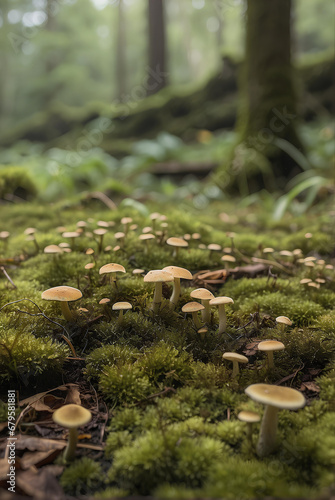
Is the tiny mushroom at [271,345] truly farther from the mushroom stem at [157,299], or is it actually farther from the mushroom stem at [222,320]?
the mushroom stem at [157,299]

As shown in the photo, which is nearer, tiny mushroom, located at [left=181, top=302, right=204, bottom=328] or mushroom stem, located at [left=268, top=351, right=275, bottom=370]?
mushroom stem, located at [left=268, top=351, right=275, bottom=370]

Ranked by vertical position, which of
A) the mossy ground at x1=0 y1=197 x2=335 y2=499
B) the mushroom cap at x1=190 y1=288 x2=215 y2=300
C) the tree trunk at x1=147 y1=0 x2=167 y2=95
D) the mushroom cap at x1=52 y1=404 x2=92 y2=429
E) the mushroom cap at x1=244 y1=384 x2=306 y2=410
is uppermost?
the tree trunk at x1=147 y1=0 x2=167 y2=95

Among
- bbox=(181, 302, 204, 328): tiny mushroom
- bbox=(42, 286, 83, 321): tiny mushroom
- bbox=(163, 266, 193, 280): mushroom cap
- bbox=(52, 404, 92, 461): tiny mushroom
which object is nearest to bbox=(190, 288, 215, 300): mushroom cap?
bbox=(181, 302, 204, 328): tiny mushroom

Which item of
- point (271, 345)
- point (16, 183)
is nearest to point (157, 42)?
point (16, 183)

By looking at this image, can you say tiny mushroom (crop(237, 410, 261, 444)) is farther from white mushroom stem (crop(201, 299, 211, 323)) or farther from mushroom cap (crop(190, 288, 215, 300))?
white mushroom stem (crop(201, 299, 211, 323))

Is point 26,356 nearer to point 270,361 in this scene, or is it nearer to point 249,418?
point 249,418

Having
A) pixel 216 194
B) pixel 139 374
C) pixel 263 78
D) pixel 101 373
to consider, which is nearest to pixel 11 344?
pixel 101 373

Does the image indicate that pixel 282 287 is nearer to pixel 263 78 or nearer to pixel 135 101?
pixel 263 78

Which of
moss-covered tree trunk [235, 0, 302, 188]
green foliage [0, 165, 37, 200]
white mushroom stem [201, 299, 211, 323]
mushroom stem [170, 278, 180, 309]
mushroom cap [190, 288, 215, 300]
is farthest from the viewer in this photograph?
moss-covered tree trunk [235, 0, 302, 188]
